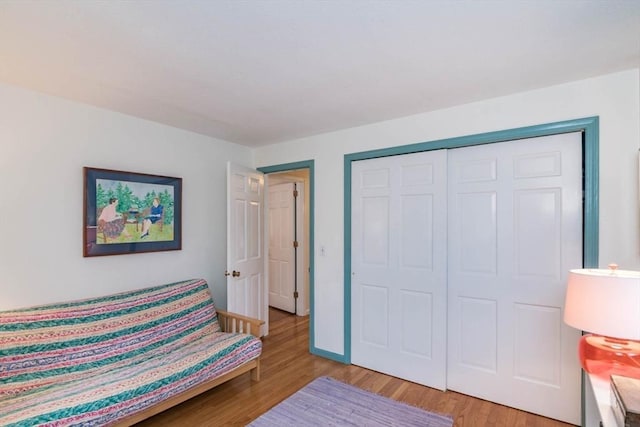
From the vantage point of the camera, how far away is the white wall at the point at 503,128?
1.90 metres

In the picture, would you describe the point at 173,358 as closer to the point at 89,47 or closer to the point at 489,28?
the point at 89,47

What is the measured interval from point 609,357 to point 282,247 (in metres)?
3.94

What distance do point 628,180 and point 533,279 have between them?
32.7 inches

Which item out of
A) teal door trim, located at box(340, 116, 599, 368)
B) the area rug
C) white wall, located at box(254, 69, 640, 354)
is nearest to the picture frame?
white wall, located at box(254, 69, 640, 354)

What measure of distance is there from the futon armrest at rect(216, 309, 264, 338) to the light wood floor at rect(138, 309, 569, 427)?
42cm

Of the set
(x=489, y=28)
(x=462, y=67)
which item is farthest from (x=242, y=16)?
(x=462, y=67)

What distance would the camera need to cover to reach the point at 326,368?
9.77 ft

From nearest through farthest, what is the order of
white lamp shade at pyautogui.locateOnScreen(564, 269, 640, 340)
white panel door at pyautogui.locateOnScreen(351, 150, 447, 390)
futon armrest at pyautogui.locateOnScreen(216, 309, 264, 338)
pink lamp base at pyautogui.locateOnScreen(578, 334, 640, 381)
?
white lamp shade at pyautogui.locateOnScreen(564, 269, 640, 340) < pink lamp base at pyautogui.locateOnScreen(578, 334, 640, 381) < white panel door at pyautogui.locateOnScreen(351, 150, 447, 390) < futon armrest at pyautogui.locateOnScreen(216, 309, 264, 338)

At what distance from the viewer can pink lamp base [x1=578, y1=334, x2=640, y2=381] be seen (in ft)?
4.80

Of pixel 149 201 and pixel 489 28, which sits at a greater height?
pixel 489 28

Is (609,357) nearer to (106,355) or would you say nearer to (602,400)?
(602,400)

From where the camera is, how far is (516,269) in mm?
2283

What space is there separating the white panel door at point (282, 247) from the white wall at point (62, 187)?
1.87m

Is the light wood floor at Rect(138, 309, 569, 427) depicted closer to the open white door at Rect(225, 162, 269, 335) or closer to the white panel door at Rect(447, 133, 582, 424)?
the white panel door at Rect(447, 133, 582, 424)
